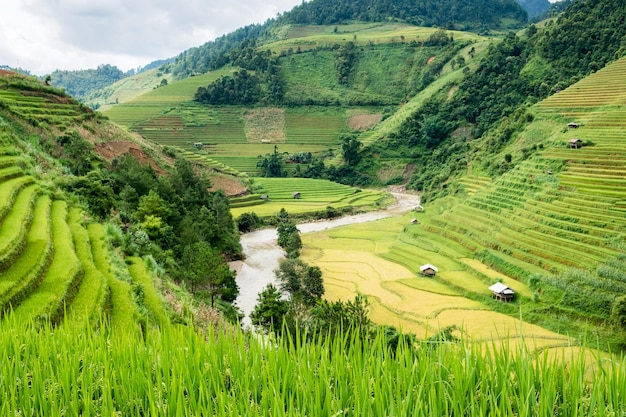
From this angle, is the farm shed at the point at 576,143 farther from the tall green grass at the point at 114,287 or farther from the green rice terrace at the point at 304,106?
the green rice terrace at the point at 304,106

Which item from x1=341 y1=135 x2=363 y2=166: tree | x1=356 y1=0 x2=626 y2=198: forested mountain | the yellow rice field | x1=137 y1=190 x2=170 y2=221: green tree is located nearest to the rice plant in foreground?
the yellow rice field

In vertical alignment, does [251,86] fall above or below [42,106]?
above

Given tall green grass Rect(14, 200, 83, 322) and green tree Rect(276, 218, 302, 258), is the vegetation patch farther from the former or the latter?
tall green grass Rect(14, 200, 83, 322)

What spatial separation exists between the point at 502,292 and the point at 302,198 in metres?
34.8

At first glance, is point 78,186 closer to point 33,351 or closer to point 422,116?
point 33,351

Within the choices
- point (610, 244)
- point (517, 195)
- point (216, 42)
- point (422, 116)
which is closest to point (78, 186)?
point (610, 244)

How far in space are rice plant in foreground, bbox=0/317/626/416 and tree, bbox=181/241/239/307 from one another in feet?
54.5

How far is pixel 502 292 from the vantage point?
71.2 ft

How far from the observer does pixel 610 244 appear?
21.8 metres

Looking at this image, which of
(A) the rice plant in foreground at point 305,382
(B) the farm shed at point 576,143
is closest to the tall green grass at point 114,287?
(A) the rice plant in foreground at point 305,382

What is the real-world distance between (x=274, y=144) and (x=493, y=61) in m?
38.3

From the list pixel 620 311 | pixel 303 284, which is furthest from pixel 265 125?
pixel 620 311

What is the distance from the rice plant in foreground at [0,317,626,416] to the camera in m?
2.67

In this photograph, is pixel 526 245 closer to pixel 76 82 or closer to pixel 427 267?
pixel 427 267
